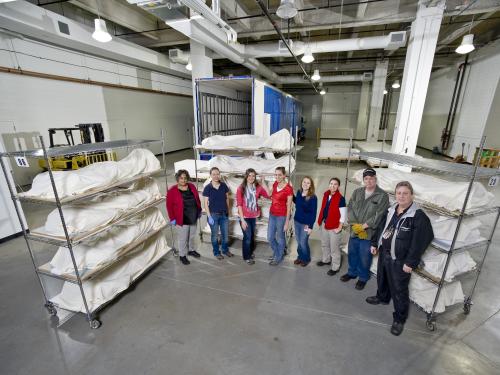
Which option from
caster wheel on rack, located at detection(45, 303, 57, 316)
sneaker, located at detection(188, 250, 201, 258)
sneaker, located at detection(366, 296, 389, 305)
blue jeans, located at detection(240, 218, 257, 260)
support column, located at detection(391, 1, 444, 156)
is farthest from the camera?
support column, located at detection(391, 1, 444, 156)

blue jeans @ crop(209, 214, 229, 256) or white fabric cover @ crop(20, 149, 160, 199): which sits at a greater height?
white fabric cover @ crop(20, 149, 160, 199)

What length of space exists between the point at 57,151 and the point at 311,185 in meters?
3.11

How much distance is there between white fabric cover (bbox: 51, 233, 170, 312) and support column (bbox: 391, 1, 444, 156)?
7605 millimetres

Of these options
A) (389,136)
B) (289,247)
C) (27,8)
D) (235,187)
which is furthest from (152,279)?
(389,136)

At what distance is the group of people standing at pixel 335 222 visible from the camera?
261 cm

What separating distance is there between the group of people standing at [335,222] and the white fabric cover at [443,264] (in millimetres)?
397

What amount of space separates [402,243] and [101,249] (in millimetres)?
3447

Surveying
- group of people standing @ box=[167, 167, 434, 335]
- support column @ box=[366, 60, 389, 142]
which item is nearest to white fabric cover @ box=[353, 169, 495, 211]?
group of people standing @ box=[167, 167, 434, 335]

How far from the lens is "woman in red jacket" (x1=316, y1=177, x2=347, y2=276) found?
3.40 m

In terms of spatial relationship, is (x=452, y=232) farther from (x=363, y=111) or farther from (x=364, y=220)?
(x=363, y=111)

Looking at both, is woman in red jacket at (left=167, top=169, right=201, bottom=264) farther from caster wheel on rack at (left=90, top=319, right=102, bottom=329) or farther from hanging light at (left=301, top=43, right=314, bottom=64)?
hanging light at (left=301, top=43, right=314, bottom=64)

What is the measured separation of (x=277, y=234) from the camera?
3898 millimetres

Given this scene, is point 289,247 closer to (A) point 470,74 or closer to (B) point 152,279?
(B) point 152,279

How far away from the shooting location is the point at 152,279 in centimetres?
372
